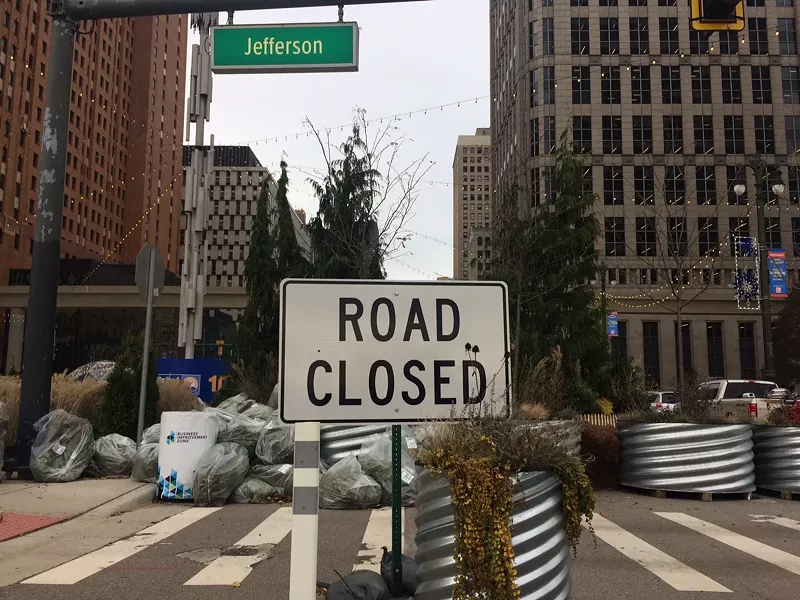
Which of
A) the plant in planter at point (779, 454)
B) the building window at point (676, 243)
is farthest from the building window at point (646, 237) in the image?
the plant in planter at point (779, 454)

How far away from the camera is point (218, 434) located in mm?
9922

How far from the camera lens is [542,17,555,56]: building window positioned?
5985 cm

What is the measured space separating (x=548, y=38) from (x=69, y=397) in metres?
57.7

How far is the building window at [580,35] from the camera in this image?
60.1m

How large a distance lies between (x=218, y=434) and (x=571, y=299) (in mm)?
12039

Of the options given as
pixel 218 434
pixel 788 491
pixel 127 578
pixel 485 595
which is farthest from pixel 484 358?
pixel 788 491

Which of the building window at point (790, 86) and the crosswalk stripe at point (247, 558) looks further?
the building window at point (790, 86)

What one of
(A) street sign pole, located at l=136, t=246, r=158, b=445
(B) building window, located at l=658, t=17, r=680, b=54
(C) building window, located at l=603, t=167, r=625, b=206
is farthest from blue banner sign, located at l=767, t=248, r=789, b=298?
(B) building window, located at l=658, t=17, r=680, b=54

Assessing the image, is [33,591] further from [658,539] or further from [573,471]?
[658,539]

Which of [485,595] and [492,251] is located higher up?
[492,251]

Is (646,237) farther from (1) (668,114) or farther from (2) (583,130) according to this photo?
(1) (668,114)

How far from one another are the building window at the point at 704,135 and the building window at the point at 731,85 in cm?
248

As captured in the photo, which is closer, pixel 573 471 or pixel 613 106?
pixel 573 471

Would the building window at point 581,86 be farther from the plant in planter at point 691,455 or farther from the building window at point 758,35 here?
the plant in planter at point 691,455
